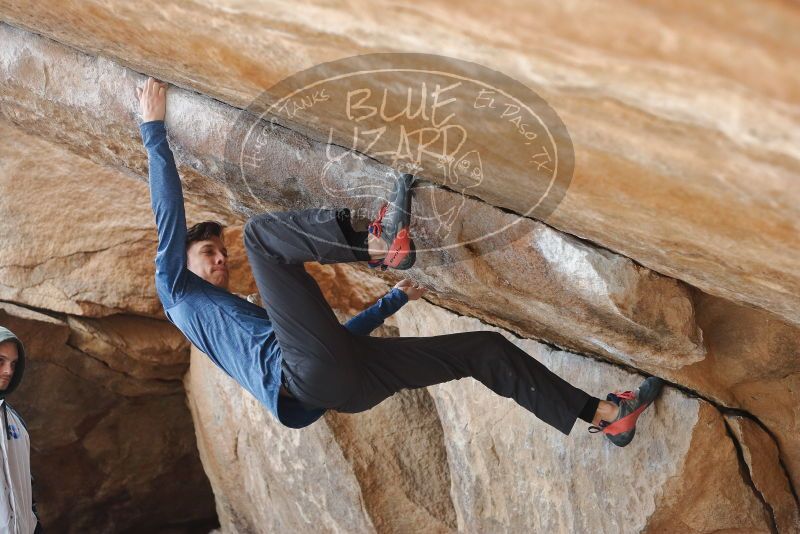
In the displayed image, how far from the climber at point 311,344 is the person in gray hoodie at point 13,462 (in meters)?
1.35

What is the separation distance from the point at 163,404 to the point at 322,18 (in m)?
4.43

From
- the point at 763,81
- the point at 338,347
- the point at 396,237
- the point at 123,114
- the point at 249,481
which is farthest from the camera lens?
the point at 249,481

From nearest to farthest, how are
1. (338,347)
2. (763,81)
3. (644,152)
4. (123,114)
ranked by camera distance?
(763,81), (644,152), (338,347), (123,114)

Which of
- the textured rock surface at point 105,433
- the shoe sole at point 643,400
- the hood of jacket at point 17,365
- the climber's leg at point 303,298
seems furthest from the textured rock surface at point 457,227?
the textured rock surface at point 105,433

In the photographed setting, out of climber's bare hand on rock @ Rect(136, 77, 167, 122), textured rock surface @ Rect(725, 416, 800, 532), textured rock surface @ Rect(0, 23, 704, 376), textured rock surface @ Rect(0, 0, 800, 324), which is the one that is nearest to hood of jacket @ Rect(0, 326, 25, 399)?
textured rock surface @ Rect(0, 23, 704, 376)

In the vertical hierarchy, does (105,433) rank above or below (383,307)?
below

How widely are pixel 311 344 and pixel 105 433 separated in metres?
3.54

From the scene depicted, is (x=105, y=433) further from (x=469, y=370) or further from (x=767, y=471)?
(x=767, y=471)

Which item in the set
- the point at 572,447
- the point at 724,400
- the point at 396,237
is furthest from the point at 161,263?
the point at 724,400

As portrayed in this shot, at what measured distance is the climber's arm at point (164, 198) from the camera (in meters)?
2.62

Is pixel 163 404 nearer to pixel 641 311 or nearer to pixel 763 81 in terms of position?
pixel 641 311

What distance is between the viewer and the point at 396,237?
7.77 ft

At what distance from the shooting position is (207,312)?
276 cm

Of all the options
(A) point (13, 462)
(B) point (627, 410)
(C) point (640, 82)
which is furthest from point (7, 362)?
(C) point (640, 82)
